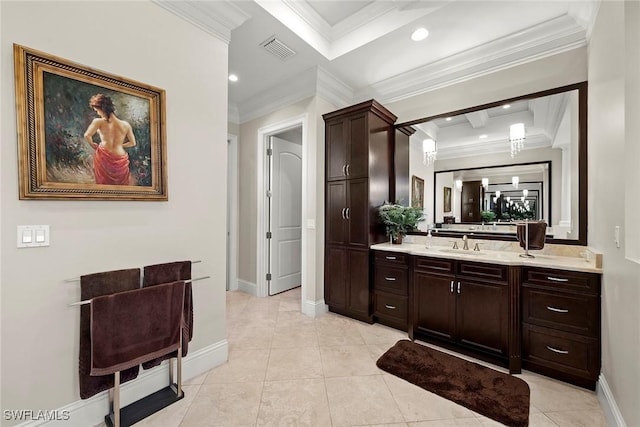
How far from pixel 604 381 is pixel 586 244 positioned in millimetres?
1071

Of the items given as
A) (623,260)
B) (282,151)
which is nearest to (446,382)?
(623,260)

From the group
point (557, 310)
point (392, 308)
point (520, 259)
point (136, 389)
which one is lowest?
point (136, 389)

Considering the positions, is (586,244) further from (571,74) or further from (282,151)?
(282,151)

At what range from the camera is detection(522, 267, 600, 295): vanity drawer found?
1.84m

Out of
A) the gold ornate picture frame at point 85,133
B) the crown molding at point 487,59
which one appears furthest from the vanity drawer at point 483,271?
the gold ornate picture frame at point 85,133

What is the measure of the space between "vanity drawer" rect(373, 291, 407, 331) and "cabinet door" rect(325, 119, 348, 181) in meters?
1.47

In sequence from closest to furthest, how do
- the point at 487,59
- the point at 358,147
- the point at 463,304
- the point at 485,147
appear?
the point at 463,304, the point at 487,59, the point at 485,147, the point at 358,147

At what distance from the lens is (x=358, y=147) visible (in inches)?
120

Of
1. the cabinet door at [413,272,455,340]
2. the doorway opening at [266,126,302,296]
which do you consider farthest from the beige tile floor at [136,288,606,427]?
the doorway opening at [266,126,302,296]

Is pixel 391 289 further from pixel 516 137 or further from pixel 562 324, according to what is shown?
pixel 516 137

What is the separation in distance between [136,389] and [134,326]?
526mm

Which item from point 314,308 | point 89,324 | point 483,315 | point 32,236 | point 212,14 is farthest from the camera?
point 314,308

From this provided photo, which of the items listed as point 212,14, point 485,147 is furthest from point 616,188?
point 212,14

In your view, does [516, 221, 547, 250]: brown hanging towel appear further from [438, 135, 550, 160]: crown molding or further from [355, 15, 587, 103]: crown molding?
[355, 15, 587, 103]: crown molding
